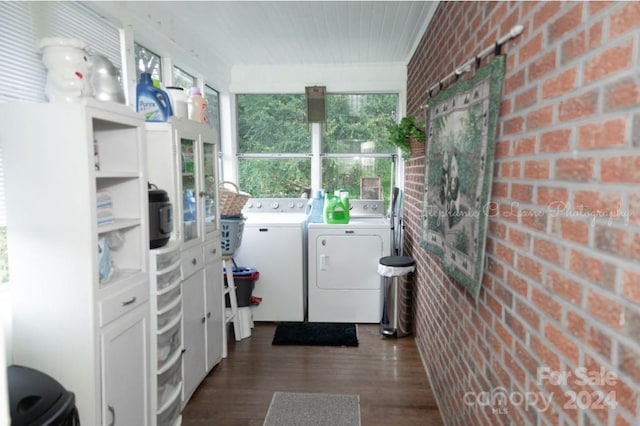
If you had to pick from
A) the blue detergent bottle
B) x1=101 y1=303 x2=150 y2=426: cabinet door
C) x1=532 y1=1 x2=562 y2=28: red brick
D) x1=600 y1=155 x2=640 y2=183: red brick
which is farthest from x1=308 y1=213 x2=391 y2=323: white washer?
x1=600 y1=155 x2=640 y2=183: red brick

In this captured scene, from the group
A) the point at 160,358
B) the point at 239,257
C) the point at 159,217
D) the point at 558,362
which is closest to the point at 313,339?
A: the point at 239,257

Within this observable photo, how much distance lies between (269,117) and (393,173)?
1.45 metres

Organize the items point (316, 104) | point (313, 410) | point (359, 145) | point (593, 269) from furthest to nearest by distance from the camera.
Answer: point (359, 145)
point (316, 104)
point (313, 410)
point (593, 269)

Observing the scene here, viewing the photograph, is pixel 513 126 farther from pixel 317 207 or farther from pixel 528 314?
pixel 317 207

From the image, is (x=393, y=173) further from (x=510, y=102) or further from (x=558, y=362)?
(x=558, y=362)

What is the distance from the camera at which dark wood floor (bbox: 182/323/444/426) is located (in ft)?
7.20

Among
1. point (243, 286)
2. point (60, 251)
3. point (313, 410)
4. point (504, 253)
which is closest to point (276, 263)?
point (243, 286)

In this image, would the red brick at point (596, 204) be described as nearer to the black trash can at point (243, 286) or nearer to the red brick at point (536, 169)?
the red brick at point (536, 169)

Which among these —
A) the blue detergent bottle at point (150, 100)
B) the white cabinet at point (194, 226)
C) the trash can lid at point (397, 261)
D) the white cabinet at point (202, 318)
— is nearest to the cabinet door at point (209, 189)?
the white cabinet at point (194, 226)

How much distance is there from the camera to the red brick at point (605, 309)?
75cm

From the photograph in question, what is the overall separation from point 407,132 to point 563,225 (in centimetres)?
211

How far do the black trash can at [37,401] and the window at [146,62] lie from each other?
1.79 m

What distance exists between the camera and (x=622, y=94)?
749 mm

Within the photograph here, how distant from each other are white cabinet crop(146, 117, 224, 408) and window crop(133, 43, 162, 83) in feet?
1.99
